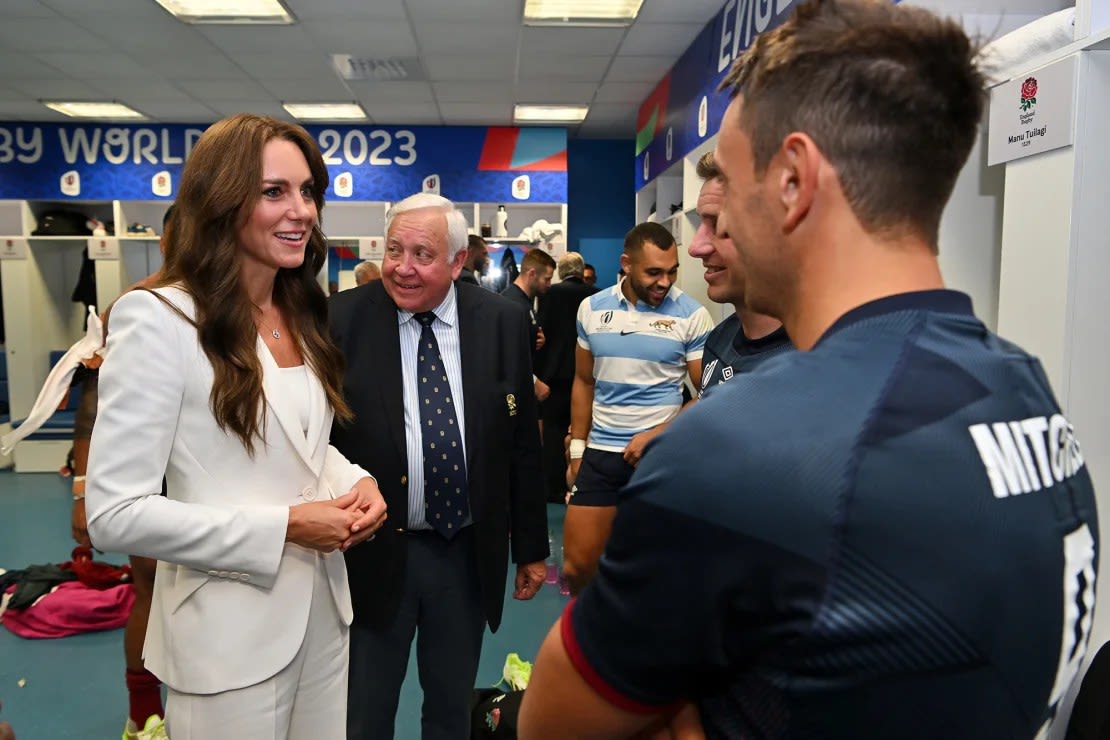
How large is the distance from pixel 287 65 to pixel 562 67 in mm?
2443

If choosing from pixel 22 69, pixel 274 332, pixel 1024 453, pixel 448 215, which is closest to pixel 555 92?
pixel 22 69

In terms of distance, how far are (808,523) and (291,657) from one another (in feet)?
4.06

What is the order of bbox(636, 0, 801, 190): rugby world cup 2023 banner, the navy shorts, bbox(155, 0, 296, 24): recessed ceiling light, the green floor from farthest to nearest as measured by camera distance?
1. bbox(155, 0, 296, 24): recessed ceiling light
2. bbox(636, 0, 801, 190): rugby world cup 2023 banner
3. the navy shorts
4. the green floor

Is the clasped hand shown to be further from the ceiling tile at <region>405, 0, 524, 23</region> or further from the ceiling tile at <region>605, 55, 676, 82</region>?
the ceiling tile at <region>605, 55, 676, 82</region>

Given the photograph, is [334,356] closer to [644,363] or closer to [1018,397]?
[1018,397]

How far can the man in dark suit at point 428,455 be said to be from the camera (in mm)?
2041

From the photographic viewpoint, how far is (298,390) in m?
1.60

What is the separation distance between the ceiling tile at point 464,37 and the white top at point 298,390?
494 cm

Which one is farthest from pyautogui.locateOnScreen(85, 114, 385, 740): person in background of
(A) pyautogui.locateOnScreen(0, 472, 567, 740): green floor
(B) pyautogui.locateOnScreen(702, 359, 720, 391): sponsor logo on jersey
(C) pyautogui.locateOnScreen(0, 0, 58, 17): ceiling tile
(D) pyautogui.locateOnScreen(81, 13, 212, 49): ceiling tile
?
(C) pyautogui.locateOnScreen(0, 0, 58, 17): ceiling tile

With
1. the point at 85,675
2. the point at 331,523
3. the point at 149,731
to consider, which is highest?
the point at 331,523

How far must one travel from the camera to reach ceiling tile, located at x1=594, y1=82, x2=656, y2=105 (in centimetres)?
774

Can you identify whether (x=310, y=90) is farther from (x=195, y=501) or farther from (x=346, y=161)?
(x=195, y=501)

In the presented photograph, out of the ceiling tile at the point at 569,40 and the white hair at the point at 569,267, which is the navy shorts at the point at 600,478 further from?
the ceiling tile at the point at 569,40

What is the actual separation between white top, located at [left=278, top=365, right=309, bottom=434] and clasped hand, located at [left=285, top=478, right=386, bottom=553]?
171 millimetres
